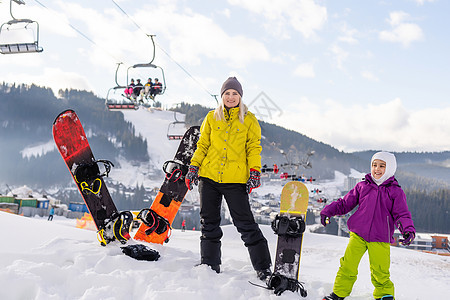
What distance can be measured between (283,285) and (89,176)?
7.83 ft

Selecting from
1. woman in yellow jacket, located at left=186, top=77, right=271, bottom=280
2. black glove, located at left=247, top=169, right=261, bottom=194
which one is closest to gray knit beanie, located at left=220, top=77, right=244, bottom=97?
woman in yellow jacket, located at left=186, top=77, right=271, bottom=280

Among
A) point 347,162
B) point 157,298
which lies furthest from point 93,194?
point 347,162

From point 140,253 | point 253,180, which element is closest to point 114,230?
point 140,253

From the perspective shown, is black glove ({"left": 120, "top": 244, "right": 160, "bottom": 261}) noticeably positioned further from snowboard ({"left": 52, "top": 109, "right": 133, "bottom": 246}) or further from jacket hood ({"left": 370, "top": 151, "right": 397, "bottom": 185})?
jacket hood ({"left": 370, "top": 151, "right": 397, "bottom": 185})

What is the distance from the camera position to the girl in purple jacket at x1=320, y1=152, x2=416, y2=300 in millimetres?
2611

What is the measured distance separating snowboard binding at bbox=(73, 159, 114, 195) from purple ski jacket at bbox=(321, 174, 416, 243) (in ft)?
8.33

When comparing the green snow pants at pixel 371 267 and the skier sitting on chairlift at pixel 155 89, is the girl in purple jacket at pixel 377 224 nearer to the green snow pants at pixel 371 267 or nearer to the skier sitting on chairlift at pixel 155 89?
the green snow pants at pixel 371 267

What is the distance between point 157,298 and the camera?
2178 millimetres

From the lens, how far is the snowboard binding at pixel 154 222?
377 cm

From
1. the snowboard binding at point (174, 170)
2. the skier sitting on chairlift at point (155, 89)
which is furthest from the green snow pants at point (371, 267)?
the skier sitting on chairlift at point (155, 89)

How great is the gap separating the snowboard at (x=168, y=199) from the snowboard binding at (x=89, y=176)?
605 millimetres

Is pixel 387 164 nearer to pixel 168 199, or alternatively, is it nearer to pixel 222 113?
pixel 222 113

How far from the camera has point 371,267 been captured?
8.77 feet

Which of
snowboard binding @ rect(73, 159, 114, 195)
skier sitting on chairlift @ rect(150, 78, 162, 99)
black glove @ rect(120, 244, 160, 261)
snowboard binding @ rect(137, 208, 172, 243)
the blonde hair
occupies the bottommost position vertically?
black glove @ rect(120, 244, 160, 261)
